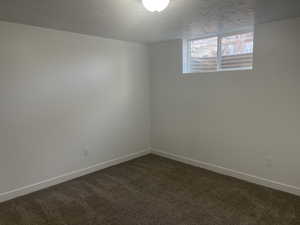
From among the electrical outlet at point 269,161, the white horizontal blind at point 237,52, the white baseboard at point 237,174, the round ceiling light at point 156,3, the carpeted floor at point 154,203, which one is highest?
the round ceiling light at point 156,3

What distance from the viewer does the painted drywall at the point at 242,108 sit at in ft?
9.26

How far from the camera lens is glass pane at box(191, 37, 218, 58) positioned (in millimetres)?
3639

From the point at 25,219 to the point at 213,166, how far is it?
2.77 m

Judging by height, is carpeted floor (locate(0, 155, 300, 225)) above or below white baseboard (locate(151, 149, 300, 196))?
below

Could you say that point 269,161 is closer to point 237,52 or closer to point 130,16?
point 237,52

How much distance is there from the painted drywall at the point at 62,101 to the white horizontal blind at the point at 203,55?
0.97m

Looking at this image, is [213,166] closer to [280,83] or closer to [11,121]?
[280,83]

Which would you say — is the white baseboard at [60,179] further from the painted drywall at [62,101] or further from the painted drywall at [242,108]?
the painted drywall at [242,108]

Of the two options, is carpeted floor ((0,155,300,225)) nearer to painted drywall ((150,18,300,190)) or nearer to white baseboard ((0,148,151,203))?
white baseboard ((0,148,151,203))

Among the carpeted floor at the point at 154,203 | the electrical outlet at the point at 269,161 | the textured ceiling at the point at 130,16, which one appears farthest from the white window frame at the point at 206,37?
the carpeted floor at the point at 154,203

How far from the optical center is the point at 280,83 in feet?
9.39

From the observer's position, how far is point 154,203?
2.73 m

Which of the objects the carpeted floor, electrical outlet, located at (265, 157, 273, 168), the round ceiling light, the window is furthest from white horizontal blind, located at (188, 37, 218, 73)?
the round ceiling light

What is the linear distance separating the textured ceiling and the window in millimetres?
319
